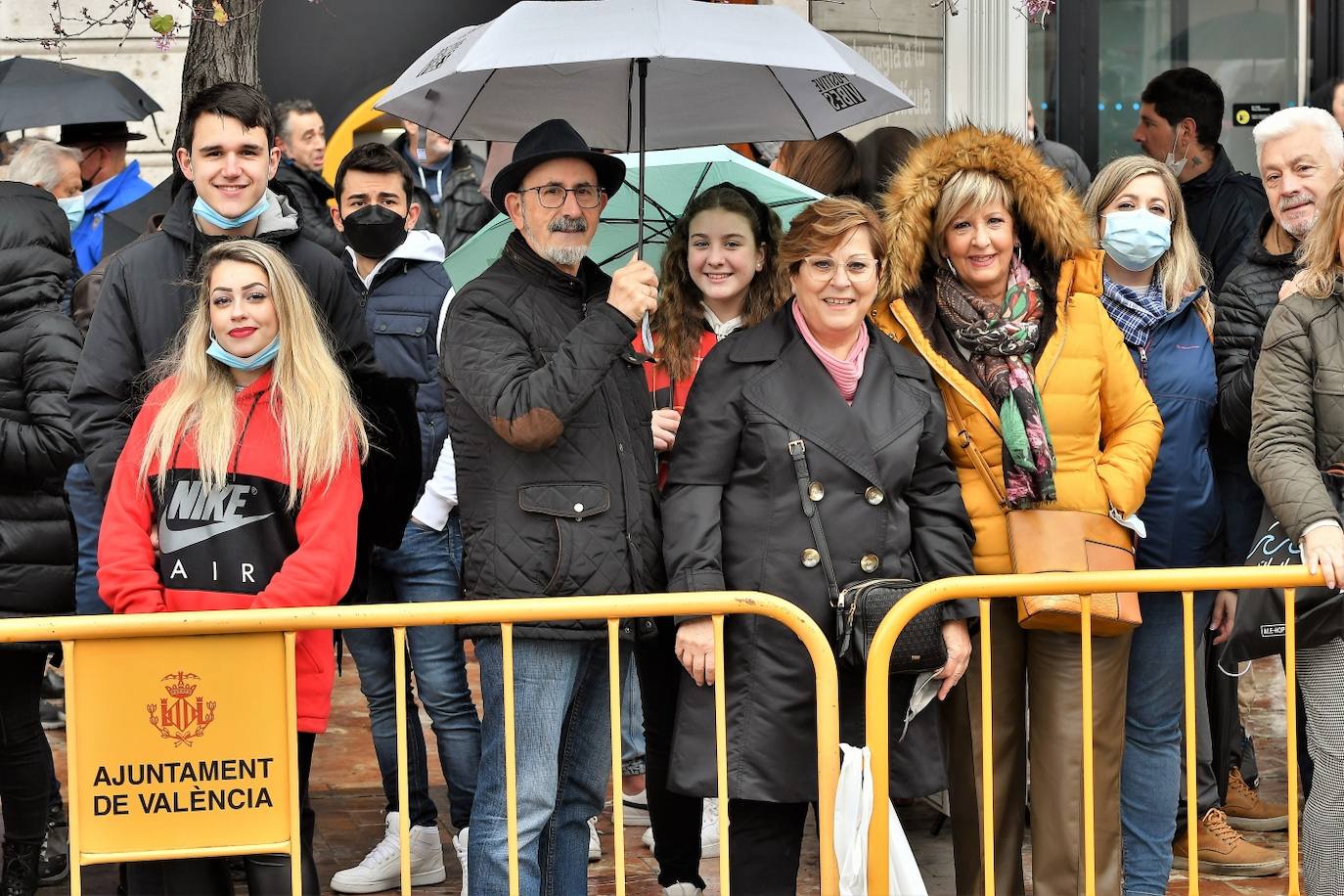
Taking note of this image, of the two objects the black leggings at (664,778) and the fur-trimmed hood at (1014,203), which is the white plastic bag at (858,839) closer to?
the black leggings at (664,778)

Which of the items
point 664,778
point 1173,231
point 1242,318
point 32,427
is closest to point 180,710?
point 32,427

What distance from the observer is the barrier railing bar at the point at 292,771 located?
4.05m

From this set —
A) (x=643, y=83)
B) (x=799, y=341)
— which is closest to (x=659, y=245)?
(x=643, y=83)

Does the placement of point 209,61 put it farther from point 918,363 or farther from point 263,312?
point 918,363

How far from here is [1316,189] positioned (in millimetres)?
5531

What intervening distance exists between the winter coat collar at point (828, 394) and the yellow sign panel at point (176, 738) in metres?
1.40

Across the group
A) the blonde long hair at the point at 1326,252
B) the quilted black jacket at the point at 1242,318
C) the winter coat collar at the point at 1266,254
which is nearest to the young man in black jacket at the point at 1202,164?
the winter coat collar at the point at 1266,254

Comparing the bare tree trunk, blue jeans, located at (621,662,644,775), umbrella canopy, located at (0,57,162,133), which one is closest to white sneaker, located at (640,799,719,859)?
blue jeans, located at (621,662,644,775)

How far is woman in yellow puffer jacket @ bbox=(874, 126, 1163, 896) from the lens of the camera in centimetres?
474

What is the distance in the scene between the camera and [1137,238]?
5.29 meters

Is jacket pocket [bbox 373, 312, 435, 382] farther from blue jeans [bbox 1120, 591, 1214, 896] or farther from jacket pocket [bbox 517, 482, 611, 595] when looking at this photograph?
blue jeans [bbox 1120, 591, 1214, 896]

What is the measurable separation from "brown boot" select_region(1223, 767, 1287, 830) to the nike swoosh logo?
3802 millimetres

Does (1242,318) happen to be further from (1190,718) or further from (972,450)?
(1190,718)

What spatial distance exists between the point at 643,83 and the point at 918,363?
111 centimetres
